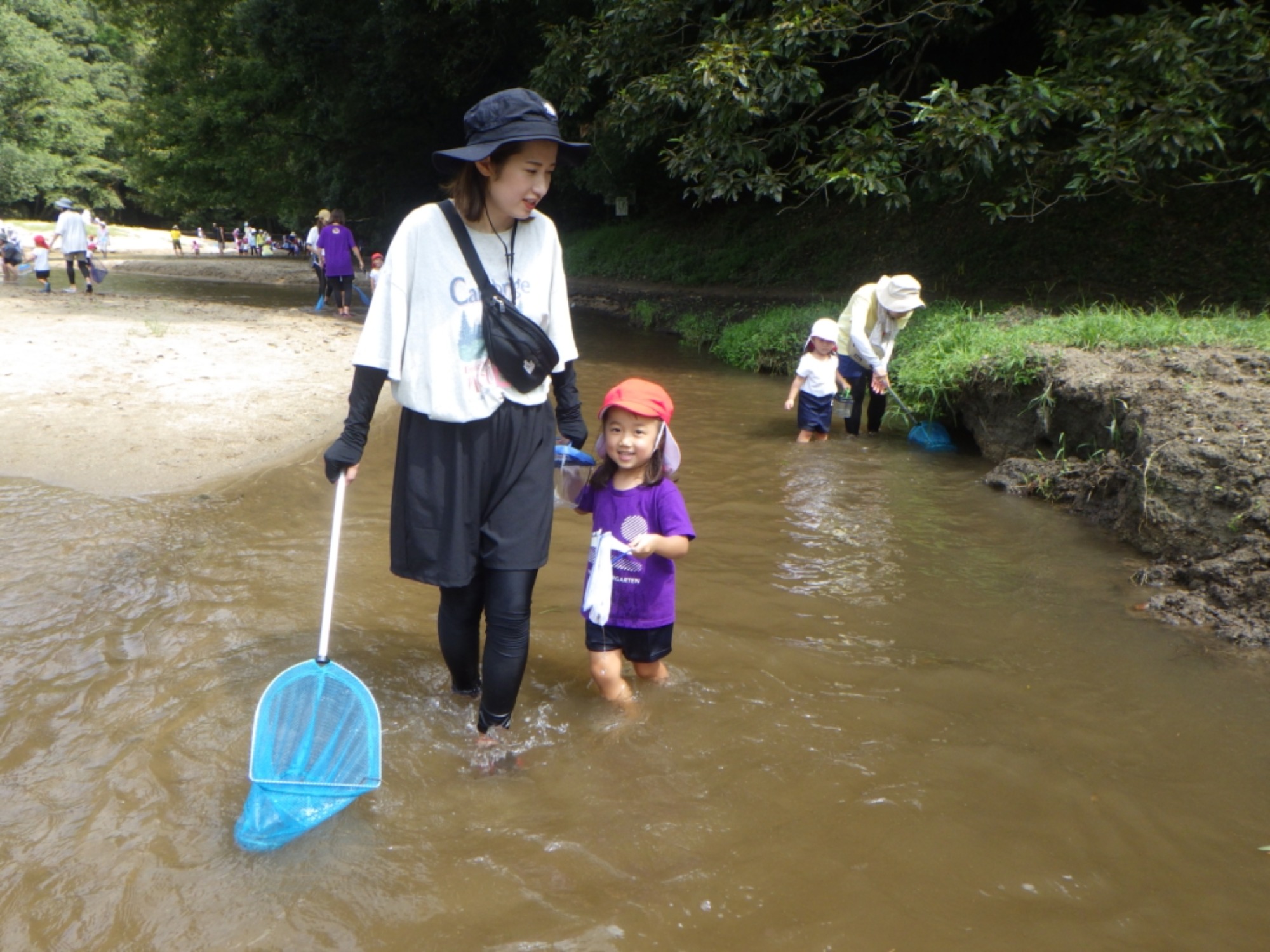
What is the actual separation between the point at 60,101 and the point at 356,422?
5309cm

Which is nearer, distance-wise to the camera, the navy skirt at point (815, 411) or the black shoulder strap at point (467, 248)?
the black shoulder strap at point (467, 248)

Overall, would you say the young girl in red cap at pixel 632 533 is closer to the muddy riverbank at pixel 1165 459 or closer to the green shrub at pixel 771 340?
the muddy riverbank at pixel 1165 459

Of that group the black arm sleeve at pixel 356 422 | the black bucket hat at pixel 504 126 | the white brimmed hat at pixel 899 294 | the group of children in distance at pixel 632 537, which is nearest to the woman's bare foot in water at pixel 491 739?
the group of children in distance at pixel 632 537

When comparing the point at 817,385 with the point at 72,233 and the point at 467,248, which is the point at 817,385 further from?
the point at 72,233

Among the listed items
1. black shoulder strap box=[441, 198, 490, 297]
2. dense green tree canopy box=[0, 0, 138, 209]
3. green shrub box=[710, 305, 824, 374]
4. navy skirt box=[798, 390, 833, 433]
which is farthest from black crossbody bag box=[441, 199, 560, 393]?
dense green tree canopy box=[0, 0, 138, 209]

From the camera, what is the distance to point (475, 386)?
283cm

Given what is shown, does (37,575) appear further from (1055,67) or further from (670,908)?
(1055,67)

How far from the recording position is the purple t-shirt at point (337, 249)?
15617 mm

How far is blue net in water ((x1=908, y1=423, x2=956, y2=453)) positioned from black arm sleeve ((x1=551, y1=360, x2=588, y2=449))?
5612 millimetres

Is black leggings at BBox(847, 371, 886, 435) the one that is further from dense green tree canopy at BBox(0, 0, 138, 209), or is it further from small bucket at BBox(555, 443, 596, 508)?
dense green tree canopy at BBox(0, 0, 138, 209)

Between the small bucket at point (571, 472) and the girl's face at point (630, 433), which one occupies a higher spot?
the girl's face at point (630, 433)

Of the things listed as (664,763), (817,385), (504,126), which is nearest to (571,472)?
(664,763)

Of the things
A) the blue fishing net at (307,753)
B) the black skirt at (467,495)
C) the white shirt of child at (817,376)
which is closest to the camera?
the blue fishing net at (307,753)

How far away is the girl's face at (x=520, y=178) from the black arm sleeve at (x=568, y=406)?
537 millimetres
